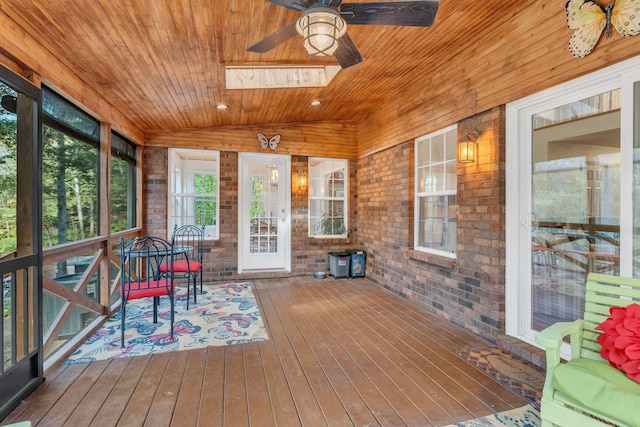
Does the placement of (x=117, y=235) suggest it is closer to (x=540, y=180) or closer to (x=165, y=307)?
(x=165, y=307)

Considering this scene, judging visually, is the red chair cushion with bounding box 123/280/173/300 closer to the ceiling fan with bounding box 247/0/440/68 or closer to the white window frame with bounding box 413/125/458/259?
the ceiling fan with bounding box 247/0/440/68

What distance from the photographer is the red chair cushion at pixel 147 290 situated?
303 centimetres

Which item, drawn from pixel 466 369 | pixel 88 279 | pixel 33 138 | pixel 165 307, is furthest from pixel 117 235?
pixel 466 369

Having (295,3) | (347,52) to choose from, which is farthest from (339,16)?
(347,52)

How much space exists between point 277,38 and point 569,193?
260cm

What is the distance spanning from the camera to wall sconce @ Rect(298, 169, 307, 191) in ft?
19.4

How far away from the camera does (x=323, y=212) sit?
20.2ft

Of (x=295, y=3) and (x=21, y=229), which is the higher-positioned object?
(x=295, y=3)

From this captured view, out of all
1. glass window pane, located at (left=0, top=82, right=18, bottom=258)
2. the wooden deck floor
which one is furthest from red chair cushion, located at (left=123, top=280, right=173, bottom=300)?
glass window pane, located at (left=0, top=82, right=18, bottom=258)

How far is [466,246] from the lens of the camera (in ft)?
11.2

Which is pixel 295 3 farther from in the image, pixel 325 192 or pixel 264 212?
pixel 325 192

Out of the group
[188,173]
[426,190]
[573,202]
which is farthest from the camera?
[188,173]

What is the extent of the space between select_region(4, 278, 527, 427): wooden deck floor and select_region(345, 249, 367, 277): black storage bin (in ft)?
7.60

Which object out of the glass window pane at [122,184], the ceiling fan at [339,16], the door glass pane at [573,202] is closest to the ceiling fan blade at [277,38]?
the ceiling fan at [339,16]
